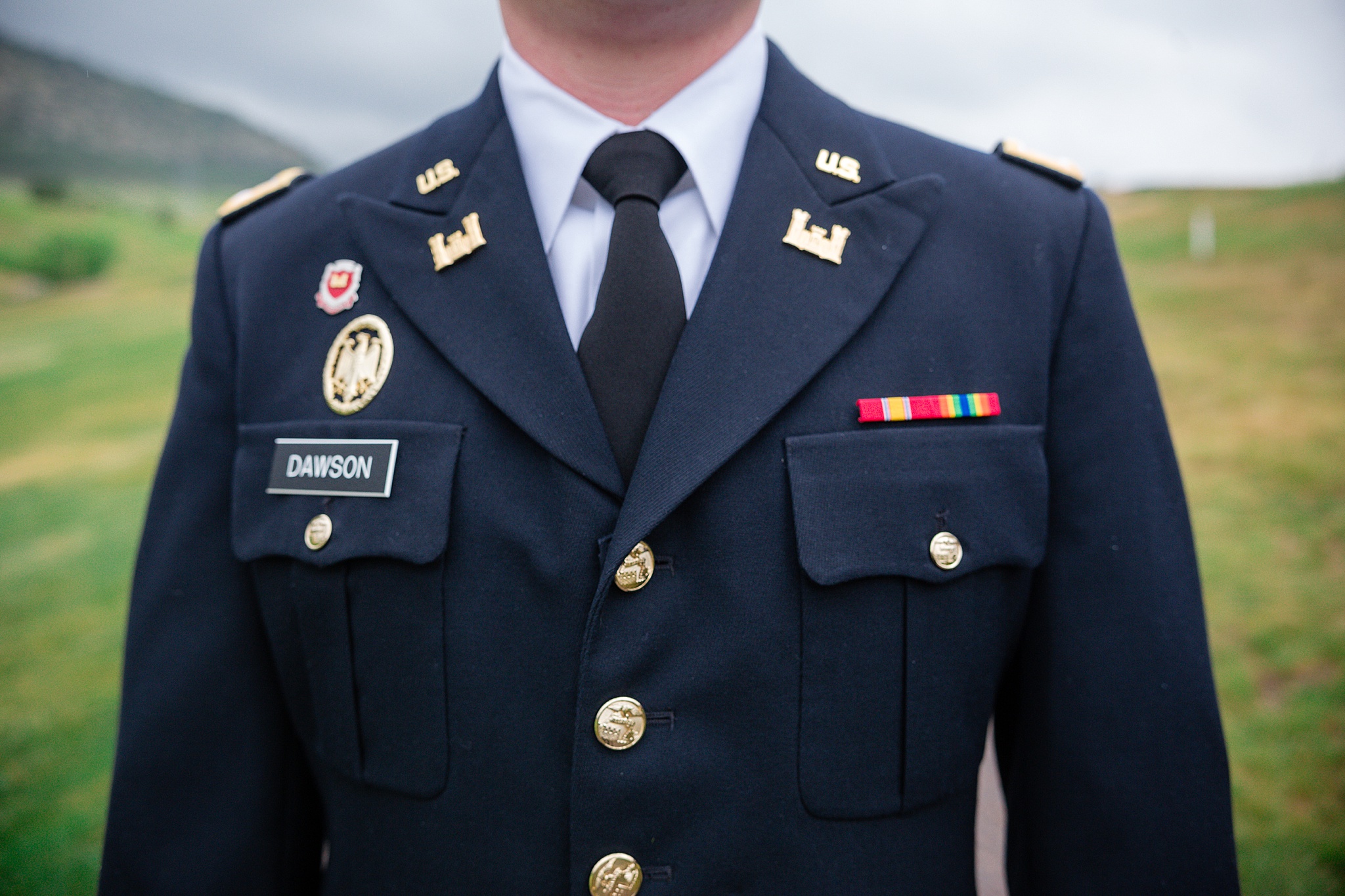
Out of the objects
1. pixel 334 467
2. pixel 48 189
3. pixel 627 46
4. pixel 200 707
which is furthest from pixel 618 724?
pixel 48 189

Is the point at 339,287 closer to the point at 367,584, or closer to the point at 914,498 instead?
the point at 367,584

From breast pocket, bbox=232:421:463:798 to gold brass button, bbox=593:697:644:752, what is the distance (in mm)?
232

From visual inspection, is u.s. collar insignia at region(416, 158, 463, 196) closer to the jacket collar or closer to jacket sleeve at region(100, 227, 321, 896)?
the jacket collar

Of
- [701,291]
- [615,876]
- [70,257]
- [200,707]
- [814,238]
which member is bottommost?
[615,876]

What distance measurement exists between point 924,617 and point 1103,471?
34 cm

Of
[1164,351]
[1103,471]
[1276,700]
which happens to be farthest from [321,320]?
[1164,351]

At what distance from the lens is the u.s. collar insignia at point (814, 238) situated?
1081 millimetres

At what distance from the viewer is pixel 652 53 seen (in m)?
1.08

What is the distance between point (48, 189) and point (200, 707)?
16.7ft

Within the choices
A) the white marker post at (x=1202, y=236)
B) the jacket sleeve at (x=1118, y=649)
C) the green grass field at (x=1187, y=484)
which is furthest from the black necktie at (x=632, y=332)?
the white marker post at (x=1202, y=236)

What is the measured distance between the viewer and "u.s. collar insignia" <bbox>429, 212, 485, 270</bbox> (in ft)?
3.66

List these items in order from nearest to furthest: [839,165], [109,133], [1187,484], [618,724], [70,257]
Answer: [618,724]
[839,165]
[1187,484]
[109,133]
[70,257]

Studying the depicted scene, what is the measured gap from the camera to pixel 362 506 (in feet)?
3.47

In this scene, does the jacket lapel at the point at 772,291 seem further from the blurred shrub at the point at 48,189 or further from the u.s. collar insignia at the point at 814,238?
the blurred shrub at the point at 48,189
